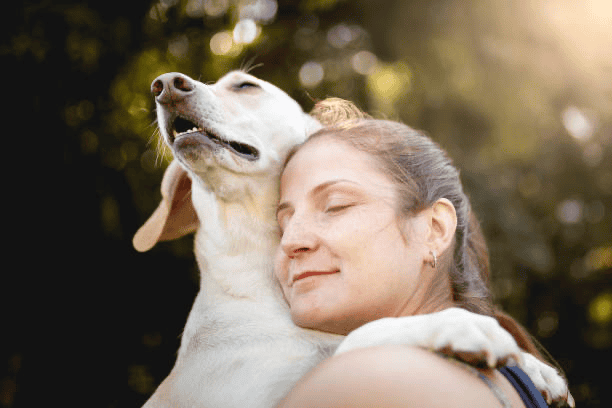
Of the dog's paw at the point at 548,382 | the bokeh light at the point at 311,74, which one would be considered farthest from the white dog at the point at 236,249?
the bokeh light at the point at 311,74

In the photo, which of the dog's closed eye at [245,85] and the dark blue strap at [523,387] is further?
the dog's closed eye at [245,85]

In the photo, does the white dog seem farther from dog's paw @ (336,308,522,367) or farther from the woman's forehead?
the woman's forehead

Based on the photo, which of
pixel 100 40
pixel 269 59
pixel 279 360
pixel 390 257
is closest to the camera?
pixel 390 257

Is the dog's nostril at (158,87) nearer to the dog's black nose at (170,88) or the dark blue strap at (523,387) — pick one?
the dog's black nose at (170,88)

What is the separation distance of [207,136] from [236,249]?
1.40 ft

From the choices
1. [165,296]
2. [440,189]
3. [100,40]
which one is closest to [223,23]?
[100,40]

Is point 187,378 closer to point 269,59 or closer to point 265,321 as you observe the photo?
point 265,321

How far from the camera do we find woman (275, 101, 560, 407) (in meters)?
1.46

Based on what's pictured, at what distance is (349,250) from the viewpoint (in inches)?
57.2

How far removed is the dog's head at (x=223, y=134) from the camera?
2010 mm

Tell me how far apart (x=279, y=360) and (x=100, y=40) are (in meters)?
2.78

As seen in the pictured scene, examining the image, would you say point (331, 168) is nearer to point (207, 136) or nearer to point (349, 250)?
point (349, 250)

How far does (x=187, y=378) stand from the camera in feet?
5.59

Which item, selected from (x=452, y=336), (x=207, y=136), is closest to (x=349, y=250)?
(x=452, y=336)
